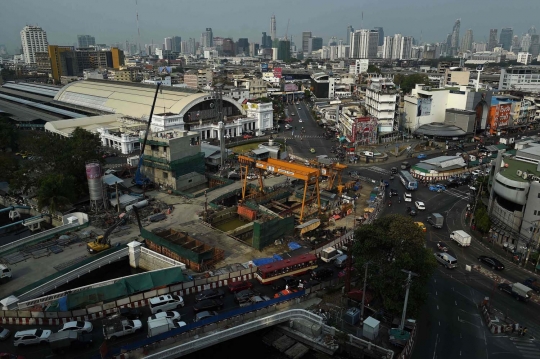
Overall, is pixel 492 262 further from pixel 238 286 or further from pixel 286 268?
pixel 238 286

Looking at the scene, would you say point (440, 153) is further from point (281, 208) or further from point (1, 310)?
point (1, 310)

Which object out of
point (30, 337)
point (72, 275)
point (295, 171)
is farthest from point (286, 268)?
point (30, 337)

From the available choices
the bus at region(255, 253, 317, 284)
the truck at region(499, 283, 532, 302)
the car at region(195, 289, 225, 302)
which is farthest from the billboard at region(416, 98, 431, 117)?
the car at region(195, 289, 225, 302)

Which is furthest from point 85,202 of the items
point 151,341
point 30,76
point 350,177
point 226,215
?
point 30,76

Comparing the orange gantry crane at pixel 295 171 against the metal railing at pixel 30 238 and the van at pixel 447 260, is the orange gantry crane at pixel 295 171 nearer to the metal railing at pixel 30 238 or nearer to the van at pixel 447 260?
the van at pixel 447 260

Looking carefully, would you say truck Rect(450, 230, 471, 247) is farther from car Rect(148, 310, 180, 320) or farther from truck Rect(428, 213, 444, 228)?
car Rect(148, 310, 180, 320)

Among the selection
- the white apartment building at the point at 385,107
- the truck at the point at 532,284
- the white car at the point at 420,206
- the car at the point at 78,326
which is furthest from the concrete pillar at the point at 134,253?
the white apartment building at the point at 385,107
